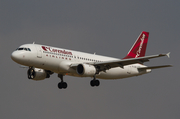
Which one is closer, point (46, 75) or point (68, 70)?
point (68, 70)

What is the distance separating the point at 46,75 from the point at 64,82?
3.71m

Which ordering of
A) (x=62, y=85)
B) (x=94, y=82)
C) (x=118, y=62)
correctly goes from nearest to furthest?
1. (x=118, y=62)
2. (x=94, y=82)
3. (x=62, y=85)

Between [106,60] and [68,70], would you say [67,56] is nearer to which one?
[68,70]

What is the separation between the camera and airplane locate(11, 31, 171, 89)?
52.1m

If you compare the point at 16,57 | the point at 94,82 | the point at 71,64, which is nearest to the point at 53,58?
the point at 71,64

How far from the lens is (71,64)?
54.7 meters

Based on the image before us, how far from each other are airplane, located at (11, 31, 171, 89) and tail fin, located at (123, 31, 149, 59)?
3.66 meters

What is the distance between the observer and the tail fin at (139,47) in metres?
65.9

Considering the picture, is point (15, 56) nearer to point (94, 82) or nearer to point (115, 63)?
point (94, 82)

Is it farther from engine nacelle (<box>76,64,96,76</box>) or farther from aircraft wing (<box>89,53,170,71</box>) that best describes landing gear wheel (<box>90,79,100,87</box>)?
engine nacelle (<box>76,64,96,76</box>)

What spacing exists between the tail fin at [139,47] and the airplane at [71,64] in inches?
144

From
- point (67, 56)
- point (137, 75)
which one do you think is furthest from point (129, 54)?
point (67, 56)

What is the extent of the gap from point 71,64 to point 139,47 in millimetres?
16666

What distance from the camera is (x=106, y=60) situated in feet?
197
